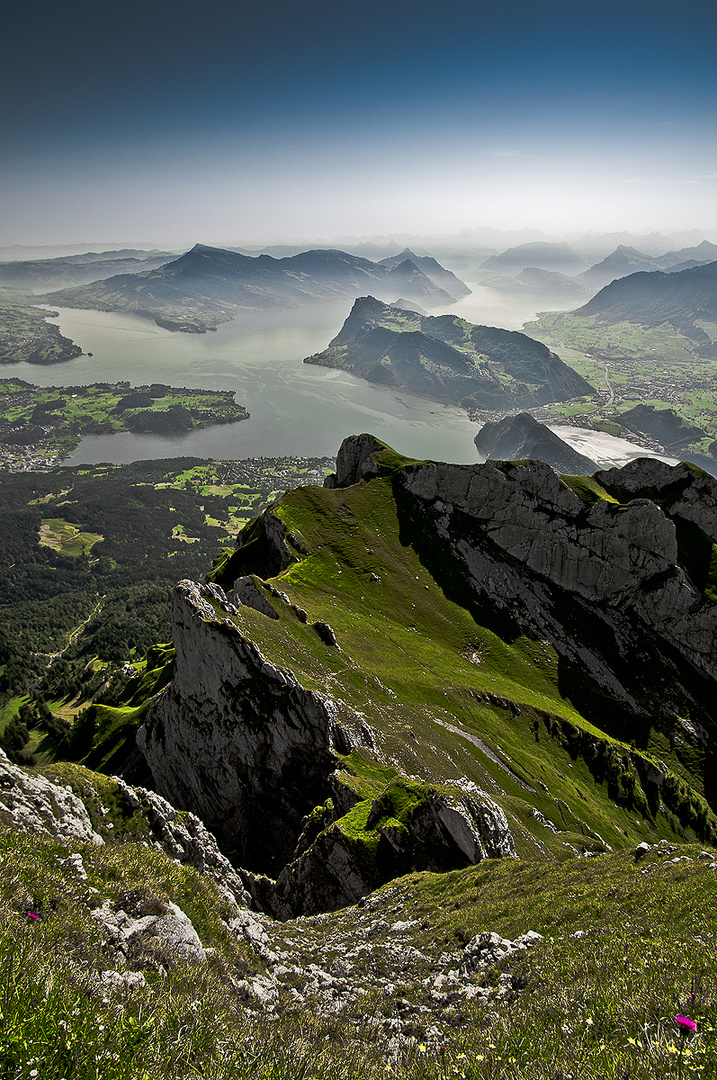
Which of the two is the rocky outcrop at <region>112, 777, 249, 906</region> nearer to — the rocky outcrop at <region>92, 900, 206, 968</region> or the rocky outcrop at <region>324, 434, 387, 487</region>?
the rocky outcrop at <region>92, 900, 206, 968</region>

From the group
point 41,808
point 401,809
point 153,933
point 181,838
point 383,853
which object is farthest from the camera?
point 401,809

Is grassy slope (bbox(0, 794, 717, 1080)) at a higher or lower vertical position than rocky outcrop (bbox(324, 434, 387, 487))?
lower

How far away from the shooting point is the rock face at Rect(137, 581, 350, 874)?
4103 cm

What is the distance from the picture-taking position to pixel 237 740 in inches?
1746

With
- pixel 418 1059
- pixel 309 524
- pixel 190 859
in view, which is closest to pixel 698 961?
pixel 418 1059

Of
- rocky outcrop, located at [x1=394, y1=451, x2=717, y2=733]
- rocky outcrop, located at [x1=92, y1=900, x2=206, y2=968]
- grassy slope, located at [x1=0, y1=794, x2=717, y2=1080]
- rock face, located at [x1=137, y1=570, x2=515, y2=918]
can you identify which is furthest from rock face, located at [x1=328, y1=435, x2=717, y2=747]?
rocky outcrop, located at [x1=92, y1=900, x2=206, y2=968]

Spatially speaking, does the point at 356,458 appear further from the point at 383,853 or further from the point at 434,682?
the point at 383,853

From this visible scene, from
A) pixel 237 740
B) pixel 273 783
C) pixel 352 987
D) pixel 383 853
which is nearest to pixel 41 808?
pixel 352 987

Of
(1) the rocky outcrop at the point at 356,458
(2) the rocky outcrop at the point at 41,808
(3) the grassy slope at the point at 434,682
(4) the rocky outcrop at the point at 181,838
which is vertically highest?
(1) the rocky outcrop at the point at 356,458

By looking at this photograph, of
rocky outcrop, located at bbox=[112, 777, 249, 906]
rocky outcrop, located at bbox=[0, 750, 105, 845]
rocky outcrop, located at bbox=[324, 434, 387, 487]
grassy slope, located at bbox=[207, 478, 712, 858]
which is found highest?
rocky outcrop, located at bbox=[324, 434, 387, 487]

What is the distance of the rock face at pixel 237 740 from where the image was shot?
41.0 metres

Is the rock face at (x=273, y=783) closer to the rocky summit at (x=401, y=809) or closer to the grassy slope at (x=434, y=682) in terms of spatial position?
the rocky summit at (x=401, y=809)

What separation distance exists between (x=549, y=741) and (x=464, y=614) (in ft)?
82.0

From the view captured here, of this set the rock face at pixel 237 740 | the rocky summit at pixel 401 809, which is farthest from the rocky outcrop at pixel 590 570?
the rock face at pixel 237 740
